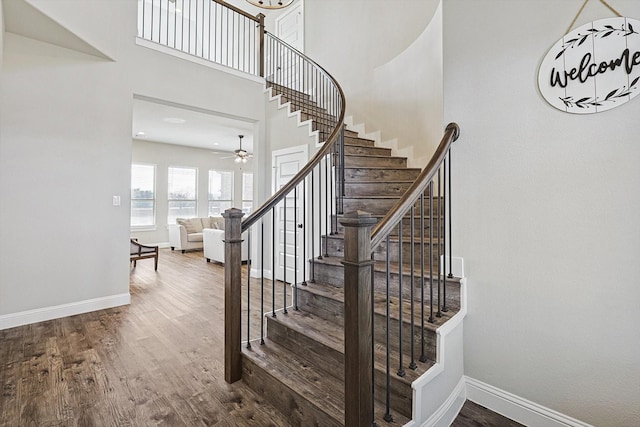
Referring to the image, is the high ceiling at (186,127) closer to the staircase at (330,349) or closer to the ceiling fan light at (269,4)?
the ceiling fan light at (269,4)

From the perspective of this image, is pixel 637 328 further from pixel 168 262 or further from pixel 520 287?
pixel 168 262

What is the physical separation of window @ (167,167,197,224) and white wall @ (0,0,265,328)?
5046 mm

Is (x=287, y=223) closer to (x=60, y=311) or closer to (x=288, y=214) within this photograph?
(x=288, y=214)

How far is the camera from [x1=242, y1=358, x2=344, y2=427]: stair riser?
4.90 feet

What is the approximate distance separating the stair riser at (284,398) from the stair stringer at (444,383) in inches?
15.7

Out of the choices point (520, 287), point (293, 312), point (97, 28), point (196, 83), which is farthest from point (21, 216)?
point (520, 287)

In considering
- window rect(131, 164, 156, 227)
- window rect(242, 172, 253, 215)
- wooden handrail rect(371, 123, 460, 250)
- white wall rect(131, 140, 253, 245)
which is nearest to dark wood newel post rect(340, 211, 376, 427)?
wooden handrail rect(371, 123, 460, 250)

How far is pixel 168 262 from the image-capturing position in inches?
243

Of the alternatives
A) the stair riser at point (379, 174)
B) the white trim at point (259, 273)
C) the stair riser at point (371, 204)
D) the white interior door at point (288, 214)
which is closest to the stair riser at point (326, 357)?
the stair riser at point (371, 204)

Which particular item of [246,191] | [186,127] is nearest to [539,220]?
[186,127]

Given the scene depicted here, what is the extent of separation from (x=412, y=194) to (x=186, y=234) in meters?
7.13

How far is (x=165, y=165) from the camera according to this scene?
8180mm

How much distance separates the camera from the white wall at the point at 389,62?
400 centimetres

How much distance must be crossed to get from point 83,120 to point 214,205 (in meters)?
6.03
